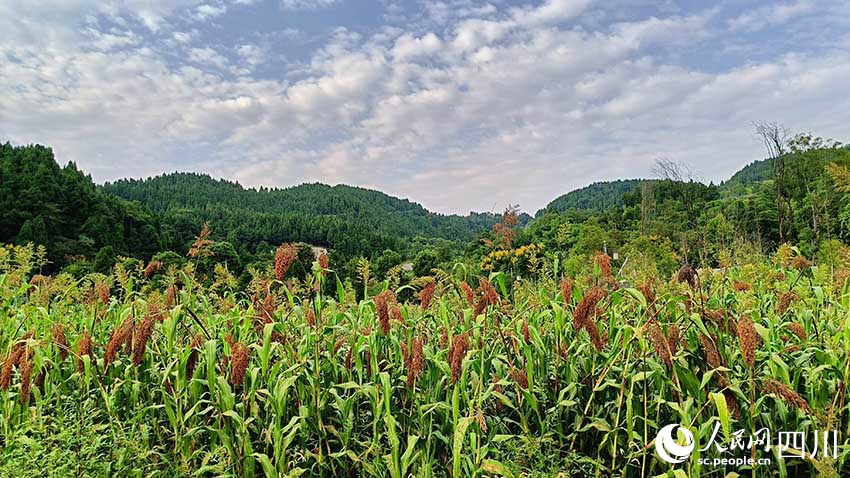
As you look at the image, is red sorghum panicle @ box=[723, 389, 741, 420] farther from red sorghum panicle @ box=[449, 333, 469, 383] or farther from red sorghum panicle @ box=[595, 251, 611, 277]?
red sorghum panicle @ box=[449, 333, 469, 383]

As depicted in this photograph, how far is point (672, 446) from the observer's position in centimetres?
152

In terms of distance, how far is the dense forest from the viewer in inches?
196

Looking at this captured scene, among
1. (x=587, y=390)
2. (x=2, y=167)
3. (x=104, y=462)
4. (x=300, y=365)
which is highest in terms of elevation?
(x=2, y=167)

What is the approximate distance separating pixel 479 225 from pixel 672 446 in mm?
44696

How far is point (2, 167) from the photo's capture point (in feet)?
118

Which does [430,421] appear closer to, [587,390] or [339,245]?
[587,390]

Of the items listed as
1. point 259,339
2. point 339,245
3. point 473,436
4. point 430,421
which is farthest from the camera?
point 339,245

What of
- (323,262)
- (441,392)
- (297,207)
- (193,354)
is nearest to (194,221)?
(297,207)

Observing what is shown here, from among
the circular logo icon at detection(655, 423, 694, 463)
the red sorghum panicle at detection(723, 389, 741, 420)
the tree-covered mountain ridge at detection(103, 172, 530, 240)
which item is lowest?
the circular logo icon at detection(655, 423, 694, 463)

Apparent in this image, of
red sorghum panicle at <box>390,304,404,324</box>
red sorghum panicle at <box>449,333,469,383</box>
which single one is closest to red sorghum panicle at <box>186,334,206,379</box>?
red sorghum panicle at <box>390,304,404,324</box>

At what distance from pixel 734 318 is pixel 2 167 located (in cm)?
4720

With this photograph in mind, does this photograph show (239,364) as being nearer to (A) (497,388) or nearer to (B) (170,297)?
(A) (497,388)

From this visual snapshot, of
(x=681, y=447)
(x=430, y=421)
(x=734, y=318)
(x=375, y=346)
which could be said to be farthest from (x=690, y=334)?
(x=375, y=346)

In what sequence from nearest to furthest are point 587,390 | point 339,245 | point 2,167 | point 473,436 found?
point 473,436
point 587,390
point 2,167
point 339,245
